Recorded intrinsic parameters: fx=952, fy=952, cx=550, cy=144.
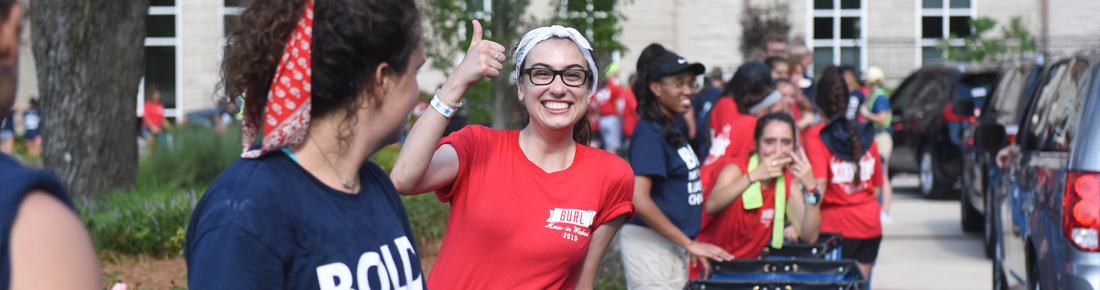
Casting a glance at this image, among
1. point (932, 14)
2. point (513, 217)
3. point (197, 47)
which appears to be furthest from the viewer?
point (197, 47)

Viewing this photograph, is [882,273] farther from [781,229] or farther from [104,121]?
[104,121]

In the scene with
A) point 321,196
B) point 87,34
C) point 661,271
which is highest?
point 87,34

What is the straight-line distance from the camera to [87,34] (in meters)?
7.37

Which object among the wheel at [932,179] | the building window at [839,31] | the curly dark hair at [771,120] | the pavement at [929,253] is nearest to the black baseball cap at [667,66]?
the curly dark hair at [771,120]

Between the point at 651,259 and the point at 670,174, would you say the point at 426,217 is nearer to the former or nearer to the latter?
the point at 651,259

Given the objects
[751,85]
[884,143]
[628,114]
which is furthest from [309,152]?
[628,114]

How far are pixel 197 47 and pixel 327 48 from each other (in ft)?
86.2

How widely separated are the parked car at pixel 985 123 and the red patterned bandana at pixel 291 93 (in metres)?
7.00

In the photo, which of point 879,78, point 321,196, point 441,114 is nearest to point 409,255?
point 321,196

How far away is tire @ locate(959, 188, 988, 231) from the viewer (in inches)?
384

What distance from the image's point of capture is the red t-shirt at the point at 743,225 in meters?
4.43

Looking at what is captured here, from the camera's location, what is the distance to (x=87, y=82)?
24.4 feet

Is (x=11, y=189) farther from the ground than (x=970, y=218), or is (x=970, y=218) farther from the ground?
(x=11, y=189)

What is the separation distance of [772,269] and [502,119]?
5695mm
